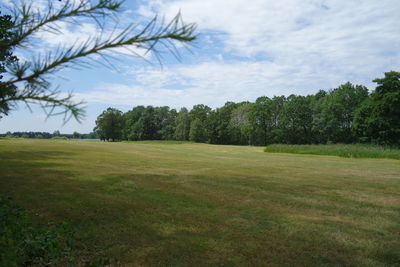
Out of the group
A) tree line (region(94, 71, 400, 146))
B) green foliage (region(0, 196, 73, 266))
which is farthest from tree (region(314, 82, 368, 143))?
green foliage (region(0, 196, 73, 266))

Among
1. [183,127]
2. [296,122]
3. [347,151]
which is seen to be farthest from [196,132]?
[347,151]

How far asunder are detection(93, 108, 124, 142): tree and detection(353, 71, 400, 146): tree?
2726 inches

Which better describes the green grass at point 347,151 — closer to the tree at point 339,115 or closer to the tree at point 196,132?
the tree at point 339,115

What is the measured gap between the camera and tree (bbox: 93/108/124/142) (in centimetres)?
8662

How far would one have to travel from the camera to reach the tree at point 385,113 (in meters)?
44.0

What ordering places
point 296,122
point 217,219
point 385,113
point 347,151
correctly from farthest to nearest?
point 296,122 → point 385,113 → point 347,151 → point 217,219

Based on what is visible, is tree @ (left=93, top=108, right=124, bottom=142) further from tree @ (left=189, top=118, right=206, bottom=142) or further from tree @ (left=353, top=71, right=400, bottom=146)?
tree @ (left=353, top=71, right=400, bottom=146)

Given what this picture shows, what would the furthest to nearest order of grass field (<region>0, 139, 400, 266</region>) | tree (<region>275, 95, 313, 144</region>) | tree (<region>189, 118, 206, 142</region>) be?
1. tree (<region>189, 118, 206, 142</region>)
2. tree (<region>275, 95, 313, 144</region>)
3. grass field (<region>0, 139, 400, 266</region>)

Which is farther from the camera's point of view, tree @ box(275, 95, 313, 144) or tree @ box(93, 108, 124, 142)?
tree @ box(93, 108, 124, 142)

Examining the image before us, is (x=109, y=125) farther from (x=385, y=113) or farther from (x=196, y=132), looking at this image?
(x=385, y=113)

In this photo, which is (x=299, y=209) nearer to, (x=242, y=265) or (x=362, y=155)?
(x=242, y=265)

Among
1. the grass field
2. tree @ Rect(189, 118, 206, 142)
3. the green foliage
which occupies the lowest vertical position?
the grass field

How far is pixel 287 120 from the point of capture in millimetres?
74500

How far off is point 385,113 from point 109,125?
72.9 m
